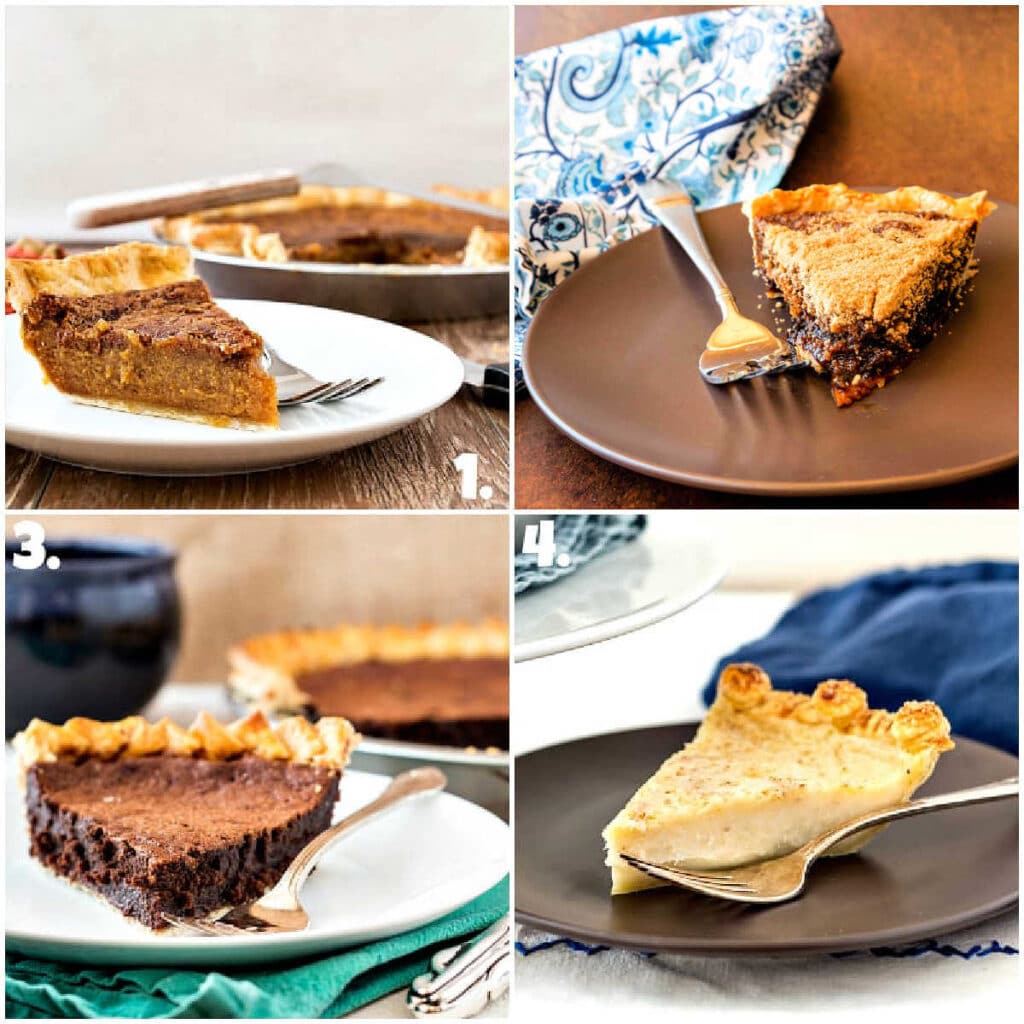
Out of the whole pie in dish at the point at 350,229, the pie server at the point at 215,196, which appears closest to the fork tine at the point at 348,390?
the whole pie in dish at the point at 350,229

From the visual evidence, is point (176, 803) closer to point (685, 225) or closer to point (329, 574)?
point (685, 225)

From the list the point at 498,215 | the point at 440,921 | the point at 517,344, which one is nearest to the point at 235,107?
the point at 498,215

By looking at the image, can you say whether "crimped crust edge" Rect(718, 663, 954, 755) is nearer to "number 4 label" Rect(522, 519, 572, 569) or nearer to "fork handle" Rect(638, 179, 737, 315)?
"number 4 label" Rect(522, 519, 572, 569)

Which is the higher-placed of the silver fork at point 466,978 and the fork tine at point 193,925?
the fork tine at point 193,925

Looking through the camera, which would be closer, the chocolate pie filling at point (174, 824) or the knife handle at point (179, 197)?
the chocolate pie filling at point (174, 824)

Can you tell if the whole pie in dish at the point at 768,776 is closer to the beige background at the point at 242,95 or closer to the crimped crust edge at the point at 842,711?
the crimped crust edge at the point at 842,711

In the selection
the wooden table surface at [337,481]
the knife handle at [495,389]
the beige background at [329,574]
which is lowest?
the beige background at [329,574]

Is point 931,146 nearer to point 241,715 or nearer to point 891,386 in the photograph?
point 891,386
